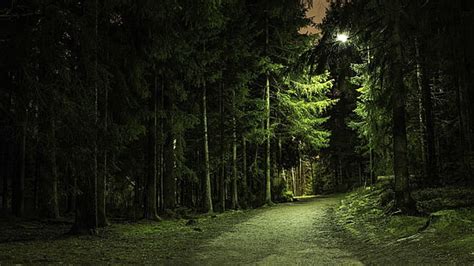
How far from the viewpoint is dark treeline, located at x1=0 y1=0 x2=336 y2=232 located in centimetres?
822

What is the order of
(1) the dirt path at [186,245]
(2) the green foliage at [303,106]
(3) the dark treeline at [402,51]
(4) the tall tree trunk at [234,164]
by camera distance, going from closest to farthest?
(1) the dirt path at [186,245] < (3) the dark treeline at [402,51] < (4) the tall tree trunk at [234,164] < (2) the green foliage at [303,106]

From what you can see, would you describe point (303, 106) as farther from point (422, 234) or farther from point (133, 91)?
point (422, 234)

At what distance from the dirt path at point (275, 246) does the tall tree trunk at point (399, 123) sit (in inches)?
100

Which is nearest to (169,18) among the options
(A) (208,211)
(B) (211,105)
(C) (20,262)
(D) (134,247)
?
(D) (134,247)

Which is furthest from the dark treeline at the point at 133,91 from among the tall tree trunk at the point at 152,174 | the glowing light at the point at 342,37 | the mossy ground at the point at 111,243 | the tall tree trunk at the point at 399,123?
the tall tree trunk at the point at 399,123

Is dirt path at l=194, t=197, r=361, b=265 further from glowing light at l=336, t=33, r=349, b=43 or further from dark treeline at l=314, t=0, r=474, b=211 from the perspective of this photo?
glowing light at l=336, t=33, r=349, b=43

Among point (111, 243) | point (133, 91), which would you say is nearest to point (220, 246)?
point (111, 243)

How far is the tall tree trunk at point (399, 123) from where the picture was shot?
473 inches

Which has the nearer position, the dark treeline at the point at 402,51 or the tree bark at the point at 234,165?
the dark treeline at the point at 402,51

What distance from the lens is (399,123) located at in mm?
12562

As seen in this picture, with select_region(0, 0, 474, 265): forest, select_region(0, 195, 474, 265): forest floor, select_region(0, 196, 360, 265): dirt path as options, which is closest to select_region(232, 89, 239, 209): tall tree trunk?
select_region(0, 0, 474, 265): forest

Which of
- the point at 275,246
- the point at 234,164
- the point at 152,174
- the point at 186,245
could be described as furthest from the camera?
the point at 234,164

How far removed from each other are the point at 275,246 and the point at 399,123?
19.1 feet

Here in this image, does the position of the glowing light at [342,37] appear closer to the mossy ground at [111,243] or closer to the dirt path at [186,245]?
the dirt path at [186,245]
